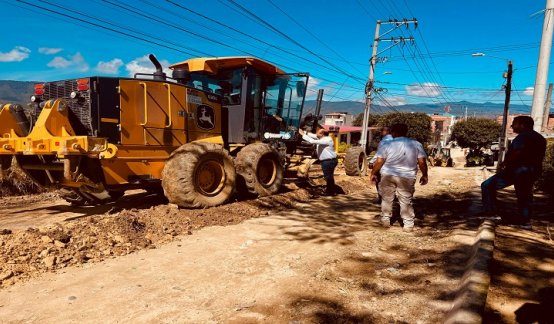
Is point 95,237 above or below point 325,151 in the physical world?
below

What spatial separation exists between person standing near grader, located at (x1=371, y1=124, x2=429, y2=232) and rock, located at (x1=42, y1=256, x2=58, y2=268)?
14.1 ft

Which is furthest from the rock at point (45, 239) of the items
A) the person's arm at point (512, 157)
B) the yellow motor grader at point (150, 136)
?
the person's arm at point (512, 157)

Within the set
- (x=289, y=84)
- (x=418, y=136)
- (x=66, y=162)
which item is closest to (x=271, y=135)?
(x=289, y=84)

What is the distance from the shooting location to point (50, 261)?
13.8 feet

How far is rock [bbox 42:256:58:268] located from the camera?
417 centimetres

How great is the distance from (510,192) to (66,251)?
9403 millimetres

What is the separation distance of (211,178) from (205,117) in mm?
1300

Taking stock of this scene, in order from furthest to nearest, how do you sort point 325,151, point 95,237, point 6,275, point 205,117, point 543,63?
point 325,151 < point 543,63 < point 205,117 < point 95,237 < point 6,275

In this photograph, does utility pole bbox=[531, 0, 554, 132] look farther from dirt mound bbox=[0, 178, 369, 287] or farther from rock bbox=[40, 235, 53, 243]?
rock bbox=[40, 235, 53, 243]

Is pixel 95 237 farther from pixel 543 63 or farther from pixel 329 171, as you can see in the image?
pixel 543 63

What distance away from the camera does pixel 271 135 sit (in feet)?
30.1

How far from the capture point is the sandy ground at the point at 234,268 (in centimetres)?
315

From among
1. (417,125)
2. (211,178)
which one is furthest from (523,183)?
(417,125)

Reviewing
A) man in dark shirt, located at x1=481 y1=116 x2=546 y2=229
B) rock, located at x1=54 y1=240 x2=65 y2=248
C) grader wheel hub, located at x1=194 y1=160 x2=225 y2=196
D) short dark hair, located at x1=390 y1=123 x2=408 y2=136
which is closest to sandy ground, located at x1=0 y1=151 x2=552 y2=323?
rock, located at x1=54 y1=240 x2=65 y2=248
